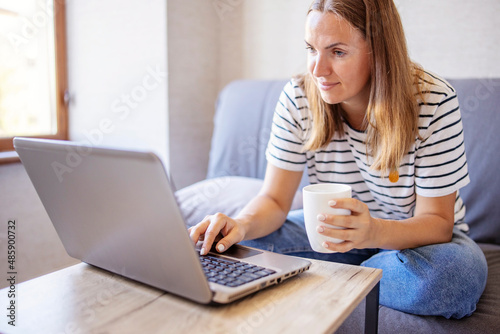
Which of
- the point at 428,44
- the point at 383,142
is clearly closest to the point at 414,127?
the point at 383,142

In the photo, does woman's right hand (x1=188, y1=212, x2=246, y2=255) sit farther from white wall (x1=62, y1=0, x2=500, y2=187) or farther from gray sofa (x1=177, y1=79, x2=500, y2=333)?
white wall (x1=62, y1=0, x2=500, y2=187)

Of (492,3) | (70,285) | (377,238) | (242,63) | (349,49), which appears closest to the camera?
(70,285)

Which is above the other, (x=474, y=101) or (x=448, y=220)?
(x=474, y=101)

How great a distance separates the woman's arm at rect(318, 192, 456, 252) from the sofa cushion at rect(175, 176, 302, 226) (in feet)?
1.89

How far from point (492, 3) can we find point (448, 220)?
1.03 meters

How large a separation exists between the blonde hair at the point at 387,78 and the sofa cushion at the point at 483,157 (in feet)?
1.73

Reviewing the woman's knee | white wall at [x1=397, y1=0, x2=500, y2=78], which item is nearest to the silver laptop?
the woman's knee

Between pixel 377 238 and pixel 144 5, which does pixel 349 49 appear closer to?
pixel 377 238

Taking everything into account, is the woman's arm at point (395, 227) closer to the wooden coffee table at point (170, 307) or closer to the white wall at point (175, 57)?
the wooden coffee table at point (170, 307)

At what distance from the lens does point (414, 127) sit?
998 millimetres

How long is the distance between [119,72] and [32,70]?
36 cm

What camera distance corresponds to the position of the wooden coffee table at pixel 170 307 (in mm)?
549

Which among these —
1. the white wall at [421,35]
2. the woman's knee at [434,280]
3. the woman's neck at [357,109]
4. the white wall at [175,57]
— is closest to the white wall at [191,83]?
Answer: the white wall at [175,57]

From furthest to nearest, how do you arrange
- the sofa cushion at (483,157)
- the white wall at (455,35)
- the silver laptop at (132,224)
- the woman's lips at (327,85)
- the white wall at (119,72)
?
1. the white wall at (119,72)
2. the white wall at (455,35)
3. the sofa cushion at (483,157)
4. the woman's lips at (327,85)
5. the silver laptop at (132,224)
